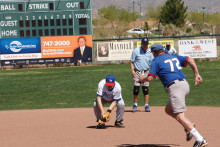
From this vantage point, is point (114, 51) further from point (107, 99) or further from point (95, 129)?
point (95, 129)

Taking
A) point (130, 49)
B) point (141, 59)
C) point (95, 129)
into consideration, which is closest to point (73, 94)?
point (141, 59)

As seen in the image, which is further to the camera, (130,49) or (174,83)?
(130,49)

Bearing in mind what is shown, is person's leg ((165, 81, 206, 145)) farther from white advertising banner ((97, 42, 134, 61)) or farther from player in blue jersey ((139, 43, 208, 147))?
white advertising banner ((97, 42, 134, 61))

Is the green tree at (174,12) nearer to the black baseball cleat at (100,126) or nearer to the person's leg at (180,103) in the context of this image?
the black baseball cleat at (100,126)

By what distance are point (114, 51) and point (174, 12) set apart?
139 feet

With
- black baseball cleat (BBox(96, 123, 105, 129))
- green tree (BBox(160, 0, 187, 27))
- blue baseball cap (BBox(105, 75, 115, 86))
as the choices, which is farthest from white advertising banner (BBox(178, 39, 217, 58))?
green tree (BBox(160, 0, 187, 27))

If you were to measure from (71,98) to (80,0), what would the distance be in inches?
772

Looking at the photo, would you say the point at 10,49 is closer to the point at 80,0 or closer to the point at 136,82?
the point at 80,0

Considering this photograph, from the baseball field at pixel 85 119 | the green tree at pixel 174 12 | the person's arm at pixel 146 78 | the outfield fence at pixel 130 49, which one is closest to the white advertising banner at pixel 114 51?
the outfield fence at pixel 130 49

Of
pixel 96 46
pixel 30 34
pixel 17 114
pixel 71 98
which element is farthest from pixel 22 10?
pixel 17 114

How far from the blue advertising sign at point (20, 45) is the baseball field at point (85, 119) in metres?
15.4

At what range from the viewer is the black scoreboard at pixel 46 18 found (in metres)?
34.1

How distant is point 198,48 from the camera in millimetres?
32656

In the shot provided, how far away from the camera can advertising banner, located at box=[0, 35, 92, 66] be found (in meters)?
33.9
